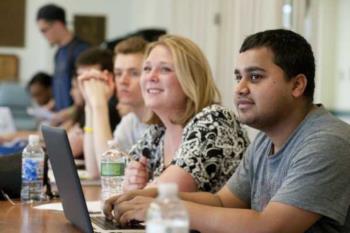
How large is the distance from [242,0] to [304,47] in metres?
2.42

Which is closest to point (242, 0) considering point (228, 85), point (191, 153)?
point (228, 85)

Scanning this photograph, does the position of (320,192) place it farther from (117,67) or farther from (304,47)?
(117,67)

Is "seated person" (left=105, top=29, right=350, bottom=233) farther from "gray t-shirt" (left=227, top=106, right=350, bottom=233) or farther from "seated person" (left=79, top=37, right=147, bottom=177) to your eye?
"seated person" (left=79, top=37, right=147, bottom=177)

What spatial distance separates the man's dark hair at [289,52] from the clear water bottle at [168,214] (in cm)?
73

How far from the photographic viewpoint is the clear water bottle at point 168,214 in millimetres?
1036

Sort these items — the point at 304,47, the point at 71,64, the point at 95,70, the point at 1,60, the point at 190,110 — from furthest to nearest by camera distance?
the point at 1,60, the point at 71,64, the point at 95,70, the point at 190,110, the point at 304,47

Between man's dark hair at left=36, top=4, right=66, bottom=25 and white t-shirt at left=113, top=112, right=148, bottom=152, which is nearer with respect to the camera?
white t-shirt at left=113, top=112, right=148, bottom=152

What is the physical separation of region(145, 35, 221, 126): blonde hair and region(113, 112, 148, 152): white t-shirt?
728mm

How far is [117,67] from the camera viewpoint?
3.08 metres

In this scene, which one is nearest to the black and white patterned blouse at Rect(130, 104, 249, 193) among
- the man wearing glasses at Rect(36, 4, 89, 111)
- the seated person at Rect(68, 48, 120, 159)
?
the seated person at Rect(68, 48, 120, 159)

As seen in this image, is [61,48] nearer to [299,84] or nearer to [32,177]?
[32,177]

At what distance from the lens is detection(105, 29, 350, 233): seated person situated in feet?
5.05

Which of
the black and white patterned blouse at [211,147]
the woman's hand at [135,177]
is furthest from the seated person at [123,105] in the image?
the black and white patterned blouse at [211,147]

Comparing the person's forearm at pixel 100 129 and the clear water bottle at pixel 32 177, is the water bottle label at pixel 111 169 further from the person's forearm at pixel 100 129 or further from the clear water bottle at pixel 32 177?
the person's forearm at pixel 100 129
